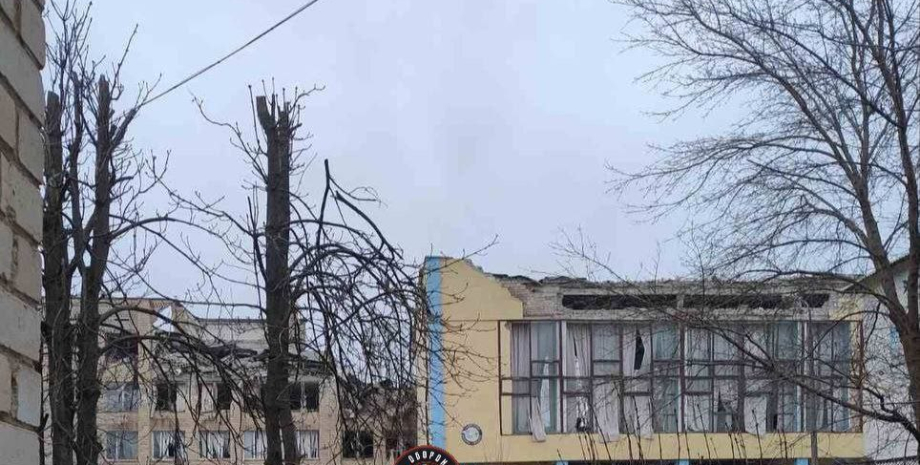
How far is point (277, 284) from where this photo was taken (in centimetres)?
982

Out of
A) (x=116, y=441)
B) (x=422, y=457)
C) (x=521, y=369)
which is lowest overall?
(x=116, y=441)

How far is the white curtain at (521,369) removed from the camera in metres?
29.6

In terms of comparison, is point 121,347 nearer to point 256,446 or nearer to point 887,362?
point 256,446

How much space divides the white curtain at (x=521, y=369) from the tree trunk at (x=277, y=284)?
63.6ft

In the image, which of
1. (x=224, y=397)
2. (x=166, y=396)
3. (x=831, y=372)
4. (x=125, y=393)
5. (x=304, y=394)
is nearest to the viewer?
(x=224, y=397)

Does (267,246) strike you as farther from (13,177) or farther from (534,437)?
(534,437)

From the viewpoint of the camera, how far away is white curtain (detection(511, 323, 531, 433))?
29625 mm

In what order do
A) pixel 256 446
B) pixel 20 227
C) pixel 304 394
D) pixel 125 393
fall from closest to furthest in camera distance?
pixel 20 227
pixel 304 394
pixel 256 446
pixel 125 393

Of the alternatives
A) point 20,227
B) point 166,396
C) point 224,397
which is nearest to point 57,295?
point 224,397

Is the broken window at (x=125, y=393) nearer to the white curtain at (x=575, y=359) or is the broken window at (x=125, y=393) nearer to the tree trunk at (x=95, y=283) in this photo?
the tree trunk at (x=95, y=283)

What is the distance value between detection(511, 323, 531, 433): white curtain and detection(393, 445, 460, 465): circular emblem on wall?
62.2 feet

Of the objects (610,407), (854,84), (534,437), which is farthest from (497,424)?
(854,84)

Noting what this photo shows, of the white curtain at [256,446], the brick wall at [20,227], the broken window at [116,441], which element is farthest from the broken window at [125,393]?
the brick wall at [20,227]

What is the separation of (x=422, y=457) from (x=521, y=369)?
1921cm
